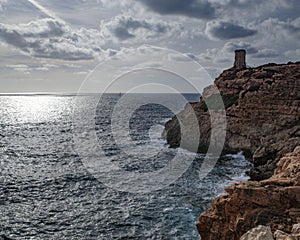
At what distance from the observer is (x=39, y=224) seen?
25.8 metres

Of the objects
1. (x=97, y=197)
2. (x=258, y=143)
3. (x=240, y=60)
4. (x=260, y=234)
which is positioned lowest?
(x=97, y=197)

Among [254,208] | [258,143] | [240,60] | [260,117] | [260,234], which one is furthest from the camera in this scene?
[240,60]

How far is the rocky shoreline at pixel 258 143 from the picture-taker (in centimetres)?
1462

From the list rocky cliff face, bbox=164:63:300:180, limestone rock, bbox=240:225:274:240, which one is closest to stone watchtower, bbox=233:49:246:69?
rocky cliff face, bbox=164:63:300:180

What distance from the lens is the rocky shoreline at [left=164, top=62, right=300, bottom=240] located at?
14625mm

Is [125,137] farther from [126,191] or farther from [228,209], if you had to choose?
[228,209]

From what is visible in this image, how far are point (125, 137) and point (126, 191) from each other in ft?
122

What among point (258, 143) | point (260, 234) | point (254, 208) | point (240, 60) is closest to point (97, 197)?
point (254, 208)

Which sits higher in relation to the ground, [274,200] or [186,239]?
[274,200]

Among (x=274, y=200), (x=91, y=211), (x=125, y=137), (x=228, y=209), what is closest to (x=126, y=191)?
(x=91, y=211)

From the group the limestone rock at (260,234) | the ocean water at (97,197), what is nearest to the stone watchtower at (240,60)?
the ocean water at (97,197)

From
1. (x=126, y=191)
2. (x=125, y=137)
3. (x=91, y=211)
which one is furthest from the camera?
(x=125, y=137)

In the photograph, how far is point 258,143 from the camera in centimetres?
4766

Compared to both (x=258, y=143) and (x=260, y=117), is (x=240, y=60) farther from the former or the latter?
(x=258, y=143)
